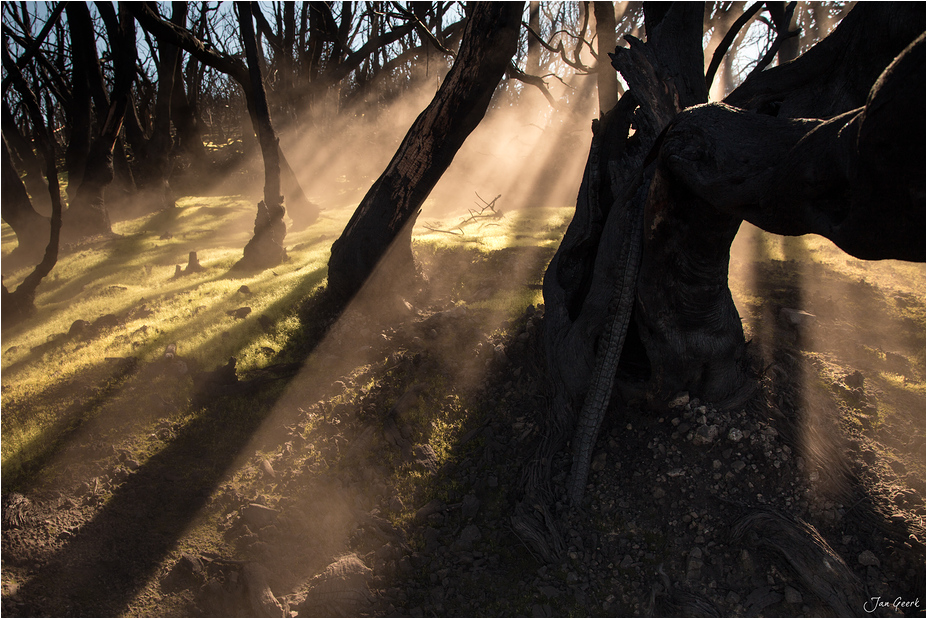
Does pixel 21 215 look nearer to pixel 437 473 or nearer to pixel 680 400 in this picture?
pixel 437 473

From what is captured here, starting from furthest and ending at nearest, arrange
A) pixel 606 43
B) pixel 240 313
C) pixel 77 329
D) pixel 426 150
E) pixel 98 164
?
pixel 98 164, pixel 606 43, pixel 240 313, pixel 77 329, pixel 426 150

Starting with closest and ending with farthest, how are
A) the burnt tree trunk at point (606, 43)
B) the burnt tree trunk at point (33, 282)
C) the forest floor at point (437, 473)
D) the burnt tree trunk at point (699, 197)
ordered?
1. the burnt tree trunk at point (699, 197)
2. the forest floor at point (437, 473)
3. the burnt tree trunk at point (33, 282)
4. the burnt tree trunk at point (606, 43)

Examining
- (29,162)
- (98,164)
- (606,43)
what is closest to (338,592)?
(606,43)

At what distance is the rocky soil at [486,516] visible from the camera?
2574mm

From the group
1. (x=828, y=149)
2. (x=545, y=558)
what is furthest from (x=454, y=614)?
(x=828, y=149)

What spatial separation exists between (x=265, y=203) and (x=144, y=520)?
16.9 feet

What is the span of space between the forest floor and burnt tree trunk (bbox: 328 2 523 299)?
0.55 metres

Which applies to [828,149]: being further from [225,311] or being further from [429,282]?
[225,311]

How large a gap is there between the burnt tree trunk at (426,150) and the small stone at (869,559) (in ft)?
13.5

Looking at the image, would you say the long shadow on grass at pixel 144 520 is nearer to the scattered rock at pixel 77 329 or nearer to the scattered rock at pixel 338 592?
the scattered rock at pixel 338 592

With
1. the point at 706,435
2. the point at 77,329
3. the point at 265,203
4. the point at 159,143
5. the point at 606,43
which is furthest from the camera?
the point at 159,143

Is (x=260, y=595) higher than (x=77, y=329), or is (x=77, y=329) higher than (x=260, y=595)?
(x=77, y=329)

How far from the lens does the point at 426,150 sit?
480 cm

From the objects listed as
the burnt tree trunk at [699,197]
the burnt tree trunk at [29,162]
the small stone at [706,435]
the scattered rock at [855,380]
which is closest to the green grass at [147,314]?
the burnt tree trunk at [699,197]
